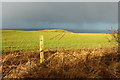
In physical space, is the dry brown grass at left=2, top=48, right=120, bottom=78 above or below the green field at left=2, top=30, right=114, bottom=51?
below

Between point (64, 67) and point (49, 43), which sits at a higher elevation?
point (49, 43)

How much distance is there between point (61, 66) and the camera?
466 cm

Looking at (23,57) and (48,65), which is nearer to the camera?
(48,65)

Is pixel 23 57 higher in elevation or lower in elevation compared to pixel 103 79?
higher

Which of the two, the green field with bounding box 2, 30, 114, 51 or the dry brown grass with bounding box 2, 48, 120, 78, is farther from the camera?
the green field with bounding box 2, 30, 114, 51

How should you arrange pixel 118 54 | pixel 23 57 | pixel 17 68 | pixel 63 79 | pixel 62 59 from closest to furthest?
pixel 63 79 < pixel 17 68 < pixel 62 59 < pixel 23 57 < pixel 118 54

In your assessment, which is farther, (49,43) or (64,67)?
(49,43)

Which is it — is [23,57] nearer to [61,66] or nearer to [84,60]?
[61,66]

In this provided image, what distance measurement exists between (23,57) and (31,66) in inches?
45.7

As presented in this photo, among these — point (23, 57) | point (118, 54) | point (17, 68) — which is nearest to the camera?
point (17, 68)

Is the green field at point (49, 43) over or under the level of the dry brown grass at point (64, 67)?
over

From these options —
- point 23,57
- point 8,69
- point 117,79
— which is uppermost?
point 23,57

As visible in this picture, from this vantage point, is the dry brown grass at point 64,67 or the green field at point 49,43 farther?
the green field at point 49,43

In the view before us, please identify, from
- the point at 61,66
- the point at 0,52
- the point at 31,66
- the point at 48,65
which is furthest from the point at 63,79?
the point at 0,52
